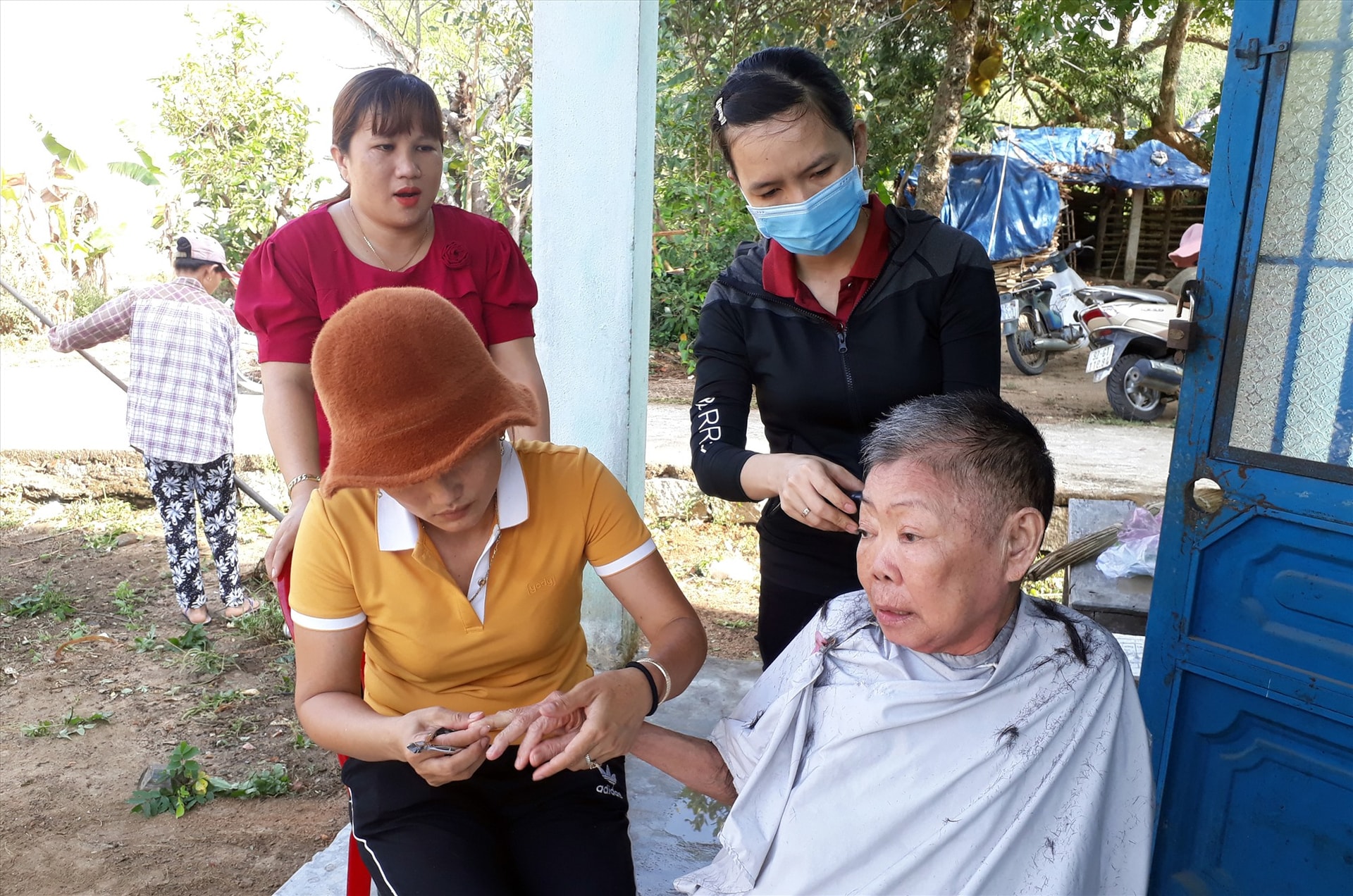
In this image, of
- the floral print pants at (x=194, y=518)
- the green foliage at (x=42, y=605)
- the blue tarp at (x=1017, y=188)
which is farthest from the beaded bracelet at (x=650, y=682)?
the blue tarp at (x=1017, y=188)

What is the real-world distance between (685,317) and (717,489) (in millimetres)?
8470

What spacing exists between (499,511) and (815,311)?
768 millimetres

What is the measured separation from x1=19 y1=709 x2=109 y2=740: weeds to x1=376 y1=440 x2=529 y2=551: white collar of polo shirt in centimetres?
323

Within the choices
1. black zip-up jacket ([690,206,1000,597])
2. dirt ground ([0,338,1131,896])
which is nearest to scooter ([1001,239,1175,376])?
dirt ground ([0,338,1131,896])

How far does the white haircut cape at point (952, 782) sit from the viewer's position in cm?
151

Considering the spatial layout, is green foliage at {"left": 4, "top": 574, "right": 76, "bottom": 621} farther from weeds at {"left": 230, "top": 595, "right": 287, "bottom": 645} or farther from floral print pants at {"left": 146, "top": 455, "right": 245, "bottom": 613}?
weeds at {"left": 230, "top": 595, "right": 287, "bottom": 645}

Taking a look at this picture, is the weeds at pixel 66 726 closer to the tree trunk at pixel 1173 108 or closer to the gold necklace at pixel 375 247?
the gold necklace at pixel 375 247

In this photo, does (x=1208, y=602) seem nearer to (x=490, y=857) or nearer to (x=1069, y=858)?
(x=1069, y=858)

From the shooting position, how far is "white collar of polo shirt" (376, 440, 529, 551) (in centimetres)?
169

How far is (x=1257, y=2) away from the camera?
2.00 meters

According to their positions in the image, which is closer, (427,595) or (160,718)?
(427,595)

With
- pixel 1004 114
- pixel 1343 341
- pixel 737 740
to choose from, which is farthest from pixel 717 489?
pixel 1004 114

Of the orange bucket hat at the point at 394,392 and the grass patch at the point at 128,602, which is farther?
the grass patch at the point at 128,602

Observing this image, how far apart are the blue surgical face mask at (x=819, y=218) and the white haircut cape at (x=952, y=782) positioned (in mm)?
827
